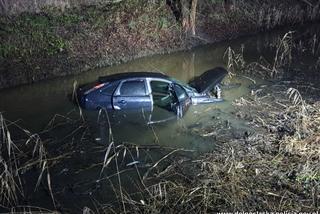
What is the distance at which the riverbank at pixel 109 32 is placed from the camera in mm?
17766

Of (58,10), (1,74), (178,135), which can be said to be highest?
(58,10)

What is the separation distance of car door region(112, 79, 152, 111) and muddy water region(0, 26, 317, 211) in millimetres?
656

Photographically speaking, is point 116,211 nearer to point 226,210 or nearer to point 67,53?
point 226,210

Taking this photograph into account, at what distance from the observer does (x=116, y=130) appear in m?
13.1

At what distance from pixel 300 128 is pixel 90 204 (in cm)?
657

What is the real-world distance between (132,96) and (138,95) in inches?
7.7

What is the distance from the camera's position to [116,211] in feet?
30.6

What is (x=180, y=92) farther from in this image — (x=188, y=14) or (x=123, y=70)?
(x=188, y=14)

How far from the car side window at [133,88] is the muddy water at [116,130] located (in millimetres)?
982

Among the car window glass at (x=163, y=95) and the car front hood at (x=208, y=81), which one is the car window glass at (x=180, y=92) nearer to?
the car window glass at (x=163, y=95)

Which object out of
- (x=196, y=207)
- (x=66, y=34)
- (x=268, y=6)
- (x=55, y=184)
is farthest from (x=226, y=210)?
(x=268, y=6)

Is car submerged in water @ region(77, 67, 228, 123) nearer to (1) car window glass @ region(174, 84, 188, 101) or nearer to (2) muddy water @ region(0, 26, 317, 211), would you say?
(1) car window glass @ region(174, 84, 188, 101)

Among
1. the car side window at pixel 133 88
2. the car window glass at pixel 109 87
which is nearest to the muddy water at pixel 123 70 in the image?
the car side window at pixel 133 88

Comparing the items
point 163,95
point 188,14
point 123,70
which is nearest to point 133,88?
point 163,95
